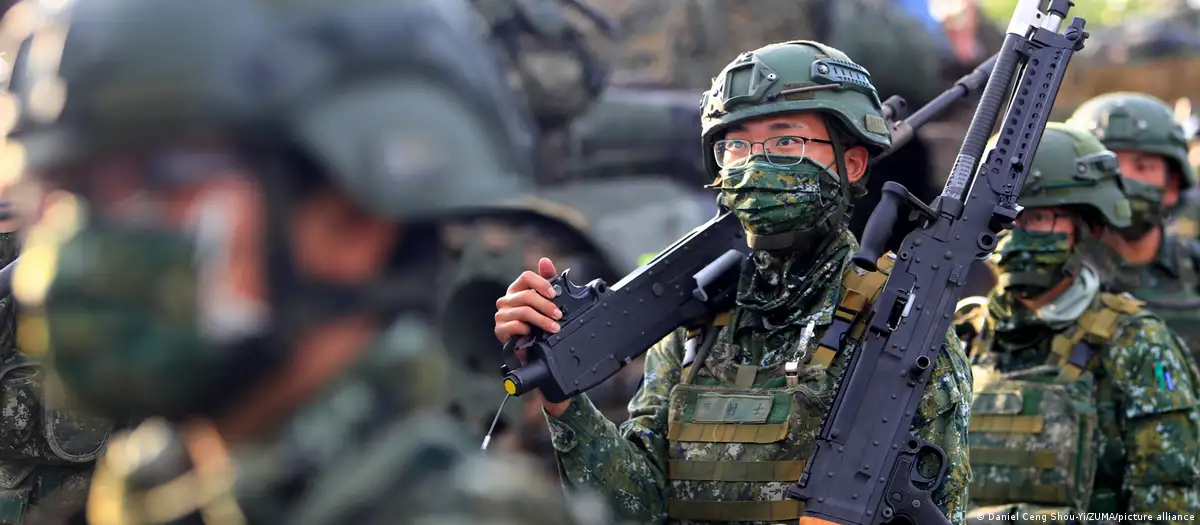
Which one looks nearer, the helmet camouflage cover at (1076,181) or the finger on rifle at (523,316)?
the finger on rifle at (523,316)

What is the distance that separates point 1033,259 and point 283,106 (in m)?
4.13

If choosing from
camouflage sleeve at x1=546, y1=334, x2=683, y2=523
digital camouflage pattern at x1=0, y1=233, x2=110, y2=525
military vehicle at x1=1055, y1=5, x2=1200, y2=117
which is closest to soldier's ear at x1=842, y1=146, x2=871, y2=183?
camouflage sleeve at x1=546, y1=334, x2=683, y2=523

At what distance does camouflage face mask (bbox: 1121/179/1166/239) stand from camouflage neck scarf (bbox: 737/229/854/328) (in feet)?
11.6

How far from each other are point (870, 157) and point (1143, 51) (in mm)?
13959

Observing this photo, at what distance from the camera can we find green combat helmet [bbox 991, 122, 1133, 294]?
5.05 m

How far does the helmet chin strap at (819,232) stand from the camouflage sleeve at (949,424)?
40 centimetres

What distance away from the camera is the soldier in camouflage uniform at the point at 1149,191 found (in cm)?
666

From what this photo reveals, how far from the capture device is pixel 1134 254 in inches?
272

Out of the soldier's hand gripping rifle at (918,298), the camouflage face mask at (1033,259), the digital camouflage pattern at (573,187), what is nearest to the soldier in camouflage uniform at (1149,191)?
the camouflage face mask at (1033,259)

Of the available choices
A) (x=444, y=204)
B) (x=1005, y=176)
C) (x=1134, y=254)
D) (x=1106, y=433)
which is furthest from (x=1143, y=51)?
(x=444, y=204)

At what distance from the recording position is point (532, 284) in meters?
3.19

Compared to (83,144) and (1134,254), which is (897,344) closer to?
(83,144)

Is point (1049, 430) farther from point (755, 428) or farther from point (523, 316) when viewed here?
point (523, 316)

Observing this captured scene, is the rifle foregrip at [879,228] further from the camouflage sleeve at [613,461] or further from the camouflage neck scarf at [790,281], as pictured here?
the camouflage sleeve at [613,461]
